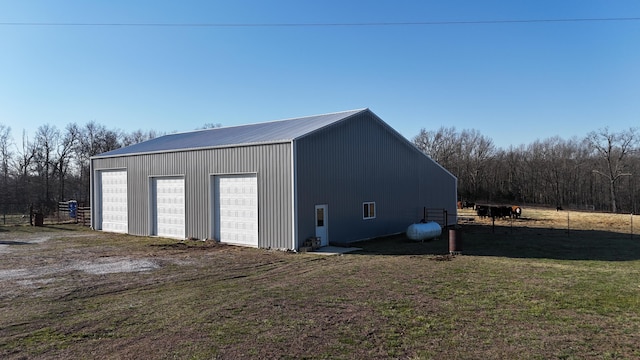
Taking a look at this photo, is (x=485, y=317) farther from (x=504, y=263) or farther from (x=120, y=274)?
(x=120, y=274)

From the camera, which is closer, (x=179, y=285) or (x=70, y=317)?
(x=70, y=317)

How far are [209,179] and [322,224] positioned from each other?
18.2 feet

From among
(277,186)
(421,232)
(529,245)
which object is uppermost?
(277,186)

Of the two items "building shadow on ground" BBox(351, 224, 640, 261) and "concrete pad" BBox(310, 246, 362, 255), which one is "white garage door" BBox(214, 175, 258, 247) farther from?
"building shadow on ground" BBox(351, 224, 640, 261)

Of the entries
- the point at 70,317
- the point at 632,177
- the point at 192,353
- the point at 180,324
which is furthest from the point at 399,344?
the point at 632,177

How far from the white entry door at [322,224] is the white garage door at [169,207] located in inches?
275

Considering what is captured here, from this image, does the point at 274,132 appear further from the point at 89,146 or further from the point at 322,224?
the point at 89,146

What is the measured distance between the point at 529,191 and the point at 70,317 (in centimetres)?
6849

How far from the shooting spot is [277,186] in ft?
57.0

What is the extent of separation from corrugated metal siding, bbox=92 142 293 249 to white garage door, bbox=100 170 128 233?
0.56 meters

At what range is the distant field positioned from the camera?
6.23 m

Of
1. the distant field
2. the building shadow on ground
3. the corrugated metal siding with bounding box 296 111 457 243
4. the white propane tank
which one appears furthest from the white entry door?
the white propane tank

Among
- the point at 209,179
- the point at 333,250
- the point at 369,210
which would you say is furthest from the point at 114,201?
the point at 333,250

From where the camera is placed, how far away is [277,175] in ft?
57.1
